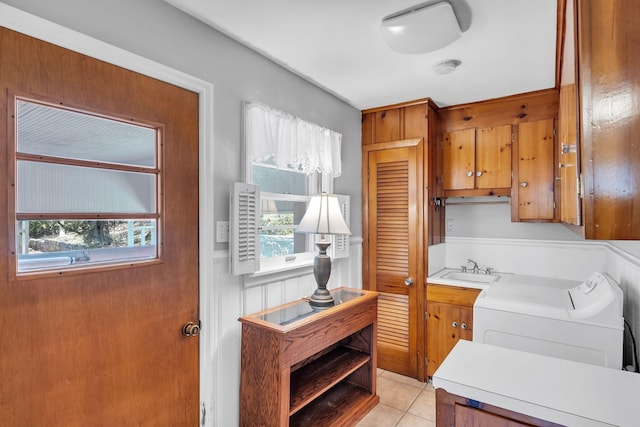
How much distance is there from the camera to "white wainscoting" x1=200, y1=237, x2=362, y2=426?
1.76 meters

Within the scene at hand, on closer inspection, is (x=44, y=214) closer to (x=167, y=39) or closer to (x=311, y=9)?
→ (x=167, y=39)

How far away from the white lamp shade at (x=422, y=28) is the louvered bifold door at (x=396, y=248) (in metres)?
1.17

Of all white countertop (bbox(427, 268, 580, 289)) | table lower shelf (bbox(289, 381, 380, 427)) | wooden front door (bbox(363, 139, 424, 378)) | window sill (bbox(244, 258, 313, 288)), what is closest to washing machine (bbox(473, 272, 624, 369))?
white countertop (bbox(427, 268, 580, 289))

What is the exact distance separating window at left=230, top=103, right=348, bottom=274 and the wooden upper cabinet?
3.43 ft

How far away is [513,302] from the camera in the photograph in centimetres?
205

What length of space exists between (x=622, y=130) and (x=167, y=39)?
5.65 feet

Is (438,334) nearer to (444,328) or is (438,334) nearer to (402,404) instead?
(444,328)

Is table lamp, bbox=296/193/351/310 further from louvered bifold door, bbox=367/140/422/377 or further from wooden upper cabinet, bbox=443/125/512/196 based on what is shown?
wooden upper cabinet, bbox=443/125/512/196

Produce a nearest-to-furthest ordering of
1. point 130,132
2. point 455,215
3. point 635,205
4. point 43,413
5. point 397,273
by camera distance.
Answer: point 635,205
point 43,413
point 130,132
point 397,273
point 455,215

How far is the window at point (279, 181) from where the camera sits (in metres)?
1.94

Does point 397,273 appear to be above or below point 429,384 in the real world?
above

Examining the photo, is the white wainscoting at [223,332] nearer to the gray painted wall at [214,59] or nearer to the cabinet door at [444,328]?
the gray painted wall at [214,59]

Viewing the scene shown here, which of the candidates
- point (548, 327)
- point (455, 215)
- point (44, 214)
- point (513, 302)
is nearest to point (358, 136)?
point (455, 215)

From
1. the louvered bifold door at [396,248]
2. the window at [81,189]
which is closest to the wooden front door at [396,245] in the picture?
the louvered bifold door at [396,248]
